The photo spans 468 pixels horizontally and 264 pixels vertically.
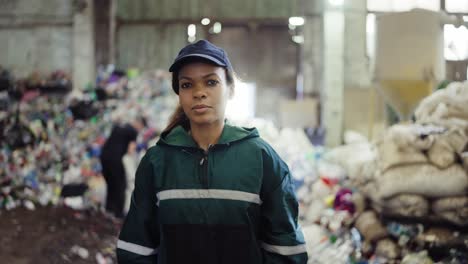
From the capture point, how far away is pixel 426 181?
11.9 feet

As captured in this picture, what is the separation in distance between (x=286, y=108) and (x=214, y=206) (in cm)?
647

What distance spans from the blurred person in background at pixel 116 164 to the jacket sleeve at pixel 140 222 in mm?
4278

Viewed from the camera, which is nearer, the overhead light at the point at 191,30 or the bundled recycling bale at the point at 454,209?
the bundled recycling bale at the point at 454,209

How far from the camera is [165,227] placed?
1.43 meters

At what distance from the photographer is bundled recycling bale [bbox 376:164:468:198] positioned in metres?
3.57

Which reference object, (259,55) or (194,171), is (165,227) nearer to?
(194,171)

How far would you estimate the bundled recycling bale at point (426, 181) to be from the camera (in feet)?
11.7

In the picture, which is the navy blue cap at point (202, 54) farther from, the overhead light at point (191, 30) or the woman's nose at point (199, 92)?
the overhead light at point (191, 30)

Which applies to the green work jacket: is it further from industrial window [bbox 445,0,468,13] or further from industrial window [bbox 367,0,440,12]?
industrial window [bbox 445,0,468,13]

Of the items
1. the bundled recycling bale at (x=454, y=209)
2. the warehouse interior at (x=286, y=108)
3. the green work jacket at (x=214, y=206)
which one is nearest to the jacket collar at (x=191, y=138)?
the green work jacket at (x=214, y=206)

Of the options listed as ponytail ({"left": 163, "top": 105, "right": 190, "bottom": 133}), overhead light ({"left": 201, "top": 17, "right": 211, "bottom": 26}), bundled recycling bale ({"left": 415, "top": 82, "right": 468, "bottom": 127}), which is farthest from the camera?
overhead light ({"left": 201, "top": 17, "right": 211, "bottom": 26})

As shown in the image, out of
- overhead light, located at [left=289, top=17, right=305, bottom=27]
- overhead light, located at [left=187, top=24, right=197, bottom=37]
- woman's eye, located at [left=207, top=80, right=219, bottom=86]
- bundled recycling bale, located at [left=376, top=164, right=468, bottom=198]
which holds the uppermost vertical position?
overhead light, located at [left=289, top=17, right=305, bottom=27]

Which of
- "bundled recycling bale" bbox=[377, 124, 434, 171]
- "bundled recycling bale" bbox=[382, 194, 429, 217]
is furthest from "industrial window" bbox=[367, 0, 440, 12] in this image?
"bundled recycling bale" bbox=[382, 194, 429, 217]

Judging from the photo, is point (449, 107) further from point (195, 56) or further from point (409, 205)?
point (195, 56)
